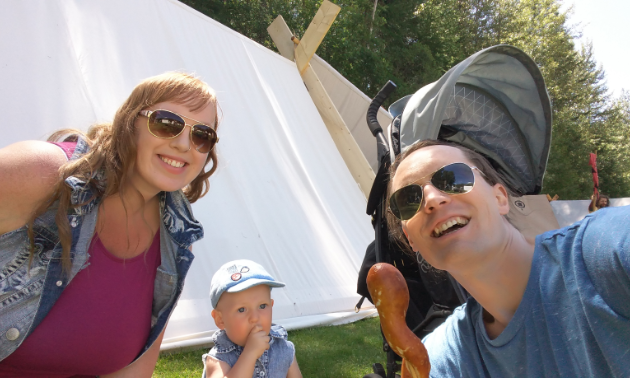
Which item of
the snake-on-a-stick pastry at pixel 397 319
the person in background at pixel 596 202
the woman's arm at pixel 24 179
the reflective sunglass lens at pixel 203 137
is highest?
the person in background at pixel 596 202

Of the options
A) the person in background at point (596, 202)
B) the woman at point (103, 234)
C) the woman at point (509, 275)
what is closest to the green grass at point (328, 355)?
the woman at point (103, 234)

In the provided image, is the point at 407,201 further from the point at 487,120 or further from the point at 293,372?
the point at 293,372

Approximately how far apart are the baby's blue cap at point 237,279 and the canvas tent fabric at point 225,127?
79 centimetres

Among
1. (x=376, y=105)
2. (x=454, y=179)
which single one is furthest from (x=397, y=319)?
(x=376, y=105)

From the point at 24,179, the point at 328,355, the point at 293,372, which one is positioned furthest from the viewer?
the point at 328,355

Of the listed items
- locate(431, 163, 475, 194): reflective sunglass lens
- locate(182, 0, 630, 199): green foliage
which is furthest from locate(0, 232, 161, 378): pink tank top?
locate(182, 0, 630, 199): green foliage

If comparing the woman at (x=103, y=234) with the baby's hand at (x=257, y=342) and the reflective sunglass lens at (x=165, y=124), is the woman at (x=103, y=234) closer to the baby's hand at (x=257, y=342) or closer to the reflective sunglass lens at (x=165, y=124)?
the reflective sunglass lens at (x=165, y=124)

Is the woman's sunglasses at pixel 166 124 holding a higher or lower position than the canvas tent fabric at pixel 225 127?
higher

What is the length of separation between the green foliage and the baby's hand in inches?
564

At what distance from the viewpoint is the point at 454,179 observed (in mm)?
1233

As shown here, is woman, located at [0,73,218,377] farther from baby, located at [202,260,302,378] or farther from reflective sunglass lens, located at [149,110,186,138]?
baby, located at [202,260,302,378]

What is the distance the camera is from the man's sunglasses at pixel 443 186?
122 centimetres

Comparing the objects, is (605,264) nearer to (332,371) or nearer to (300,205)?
(332,371)

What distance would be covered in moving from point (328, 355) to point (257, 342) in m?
1.77
